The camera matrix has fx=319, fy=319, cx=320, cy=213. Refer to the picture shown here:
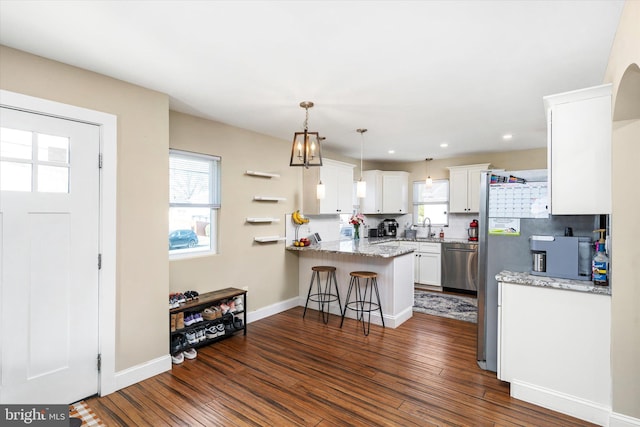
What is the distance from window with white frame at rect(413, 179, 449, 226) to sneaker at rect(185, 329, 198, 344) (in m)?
5.00

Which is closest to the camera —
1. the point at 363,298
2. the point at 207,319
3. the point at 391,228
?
the point at 207,319

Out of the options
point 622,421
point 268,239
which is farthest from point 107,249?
point 622,421

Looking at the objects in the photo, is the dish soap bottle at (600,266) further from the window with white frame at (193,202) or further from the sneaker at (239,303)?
the window with white frame at (193,202)

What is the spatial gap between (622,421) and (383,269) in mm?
2419

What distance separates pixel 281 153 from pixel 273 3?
306cm

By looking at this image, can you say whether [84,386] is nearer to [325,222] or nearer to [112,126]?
[112,126]

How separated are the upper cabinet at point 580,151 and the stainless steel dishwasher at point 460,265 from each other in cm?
359

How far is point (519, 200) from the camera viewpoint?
269cm

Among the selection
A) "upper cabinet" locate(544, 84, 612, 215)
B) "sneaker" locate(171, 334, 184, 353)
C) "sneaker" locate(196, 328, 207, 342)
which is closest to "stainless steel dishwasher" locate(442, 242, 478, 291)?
"upper cabinet" locate(544, 84, 612, 215)

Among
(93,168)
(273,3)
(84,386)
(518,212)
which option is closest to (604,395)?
(518,212)

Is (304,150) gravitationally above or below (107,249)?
above

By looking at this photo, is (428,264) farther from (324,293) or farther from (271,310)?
(271,310)

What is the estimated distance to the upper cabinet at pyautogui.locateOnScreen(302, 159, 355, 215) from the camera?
495 cm

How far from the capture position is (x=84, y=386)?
96.8 inches
